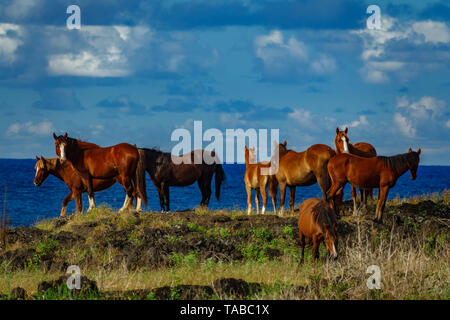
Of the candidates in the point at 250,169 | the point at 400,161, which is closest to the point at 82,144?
the point at 250,169

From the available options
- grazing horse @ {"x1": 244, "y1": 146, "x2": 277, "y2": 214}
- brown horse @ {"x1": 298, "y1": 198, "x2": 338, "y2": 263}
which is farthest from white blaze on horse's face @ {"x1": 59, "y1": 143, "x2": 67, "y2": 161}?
brown horse @ {"x1": 298, "y1": 198, "x2": 338, "y2": 263}

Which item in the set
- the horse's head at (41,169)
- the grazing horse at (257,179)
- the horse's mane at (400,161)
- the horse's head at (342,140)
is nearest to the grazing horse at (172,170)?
the grazing horse at (257,179)

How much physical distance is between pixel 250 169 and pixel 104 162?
431 centimetres

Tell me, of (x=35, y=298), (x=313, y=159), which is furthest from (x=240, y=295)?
(x=313, y=159)

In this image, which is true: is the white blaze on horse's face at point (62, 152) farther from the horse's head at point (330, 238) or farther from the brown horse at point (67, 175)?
the horse's head at point (330, 238)

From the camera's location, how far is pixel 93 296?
9125 millimetres

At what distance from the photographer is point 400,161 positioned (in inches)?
627

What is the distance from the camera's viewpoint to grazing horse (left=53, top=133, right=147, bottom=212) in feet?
61.3

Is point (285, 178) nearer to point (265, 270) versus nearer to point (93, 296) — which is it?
point (265, 270)

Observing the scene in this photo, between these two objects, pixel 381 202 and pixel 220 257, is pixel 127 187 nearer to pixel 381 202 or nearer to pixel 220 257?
pixel 220 257

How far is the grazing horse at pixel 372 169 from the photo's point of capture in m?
15.9

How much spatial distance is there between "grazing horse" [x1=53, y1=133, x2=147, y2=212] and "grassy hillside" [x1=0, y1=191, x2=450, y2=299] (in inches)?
45.3
